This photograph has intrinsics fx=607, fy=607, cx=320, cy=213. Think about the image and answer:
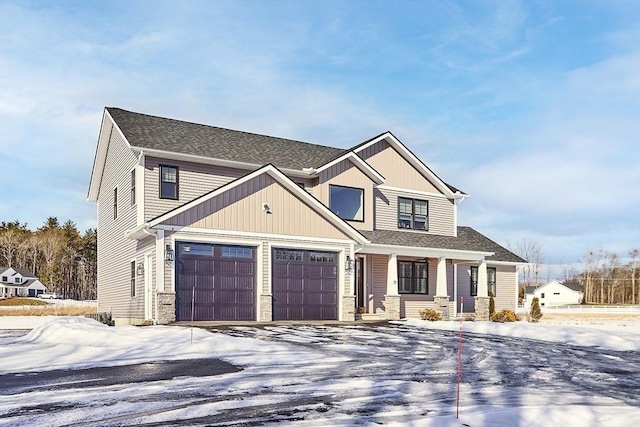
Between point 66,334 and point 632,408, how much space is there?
1210cm

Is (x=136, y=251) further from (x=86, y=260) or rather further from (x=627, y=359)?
(x=86, y=260)

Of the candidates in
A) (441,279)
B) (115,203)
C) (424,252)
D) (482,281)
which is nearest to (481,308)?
(482,281)

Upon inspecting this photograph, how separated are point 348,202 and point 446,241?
5381 millimetres

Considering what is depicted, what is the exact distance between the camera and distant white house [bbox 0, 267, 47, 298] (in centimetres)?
9238

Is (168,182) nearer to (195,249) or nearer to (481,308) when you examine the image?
(195,249)

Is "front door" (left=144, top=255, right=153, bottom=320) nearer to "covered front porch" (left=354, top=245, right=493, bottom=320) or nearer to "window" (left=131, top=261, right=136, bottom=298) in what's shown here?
"window" (left=131, top=261, right=136, bottom=298)

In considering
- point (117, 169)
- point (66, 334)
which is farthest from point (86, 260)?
point (66, 334)

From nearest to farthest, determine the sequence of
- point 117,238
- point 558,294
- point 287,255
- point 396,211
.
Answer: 1. point 287,255
2. point 117,238
3. point 396,211
4. point 558,294

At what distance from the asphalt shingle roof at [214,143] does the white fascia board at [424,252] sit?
14.1 feet

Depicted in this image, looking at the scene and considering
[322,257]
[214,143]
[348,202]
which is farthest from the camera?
[348,202]

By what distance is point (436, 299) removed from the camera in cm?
2658

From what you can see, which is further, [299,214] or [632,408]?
[299,214]

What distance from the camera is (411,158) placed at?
92.6 ft

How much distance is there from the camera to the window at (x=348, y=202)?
2573cm
